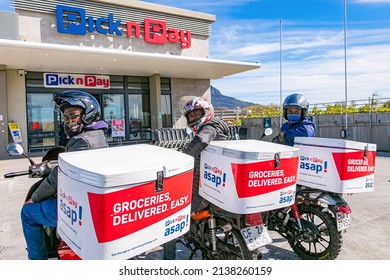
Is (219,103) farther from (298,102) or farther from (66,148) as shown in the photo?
(66,148)

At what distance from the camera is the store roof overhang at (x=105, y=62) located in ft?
37.0

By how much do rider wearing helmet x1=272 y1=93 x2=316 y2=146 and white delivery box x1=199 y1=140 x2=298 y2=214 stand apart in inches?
38.3

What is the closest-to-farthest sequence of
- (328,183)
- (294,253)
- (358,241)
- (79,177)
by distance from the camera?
(79,177) → (328,183) → (294,253) → (358,241)

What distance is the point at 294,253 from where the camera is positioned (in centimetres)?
344

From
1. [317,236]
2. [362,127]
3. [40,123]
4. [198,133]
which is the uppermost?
[40,123]

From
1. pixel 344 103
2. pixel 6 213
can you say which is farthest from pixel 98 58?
pixel 344 103

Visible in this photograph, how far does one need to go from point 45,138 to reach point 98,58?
4.86 metres

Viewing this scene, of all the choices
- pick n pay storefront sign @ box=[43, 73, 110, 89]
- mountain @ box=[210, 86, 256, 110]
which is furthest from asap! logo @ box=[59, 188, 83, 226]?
mountain @ box=[210, 86, 256, 110]

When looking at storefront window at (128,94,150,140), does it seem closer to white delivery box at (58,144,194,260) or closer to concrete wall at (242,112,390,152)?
concrete wall at (242,112,390,152)

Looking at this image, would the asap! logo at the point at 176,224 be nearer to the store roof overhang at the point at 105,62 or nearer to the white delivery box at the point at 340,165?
the white delivery box at the point at 340,165

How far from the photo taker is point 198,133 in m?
2.71

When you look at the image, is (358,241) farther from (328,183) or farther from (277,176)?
(277,176)

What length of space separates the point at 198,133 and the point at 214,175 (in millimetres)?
378

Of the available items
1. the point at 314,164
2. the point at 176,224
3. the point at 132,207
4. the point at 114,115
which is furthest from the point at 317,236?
the point at 114,115
